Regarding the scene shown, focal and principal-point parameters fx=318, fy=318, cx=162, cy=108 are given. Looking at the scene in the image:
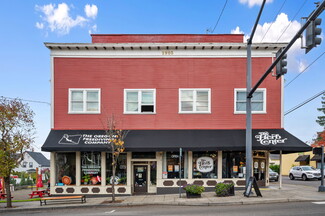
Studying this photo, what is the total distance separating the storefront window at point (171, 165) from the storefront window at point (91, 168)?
411 cm

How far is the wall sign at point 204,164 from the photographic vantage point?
1969 cm

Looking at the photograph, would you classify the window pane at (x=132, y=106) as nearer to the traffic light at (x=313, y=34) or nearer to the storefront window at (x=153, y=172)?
the storefront window at (x=153, y=172)

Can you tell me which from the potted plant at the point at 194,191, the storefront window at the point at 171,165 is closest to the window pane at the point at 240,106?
the storefront window at the point at 171,165

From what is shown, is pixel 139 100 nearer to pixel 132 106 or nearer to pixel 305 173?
pixel 132 106

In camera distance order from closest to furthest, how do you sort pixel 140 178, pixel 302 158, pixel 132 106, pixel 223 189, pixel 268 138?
pixel 223 189 < pixel 268 138 < pixel 140 178 < pixel 132 106 < pixel 302 158

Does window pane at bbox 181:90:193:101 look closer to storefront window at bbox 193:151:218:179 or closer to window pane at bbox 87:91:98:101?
storefront window at bbox 193:151:218:179

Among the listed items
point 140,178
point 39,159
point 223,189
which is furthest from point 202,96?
point 39,159

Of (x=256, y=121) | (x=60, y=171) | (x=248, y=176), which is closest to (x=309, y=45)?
(x=248, y=176)

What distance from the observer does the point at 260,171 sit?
20.4m

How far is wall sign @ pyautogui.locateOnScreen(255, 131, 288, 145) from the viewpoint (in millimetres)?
18828

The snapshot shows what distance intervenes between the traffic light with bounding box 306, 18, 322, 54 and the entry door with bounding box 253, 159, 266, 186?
11987mm

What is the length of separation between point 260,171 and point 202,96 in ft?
20.1

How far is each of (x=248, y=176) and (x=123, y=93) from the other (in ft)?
29.5

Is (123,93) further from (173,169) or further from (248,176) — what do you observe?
(248,176)
